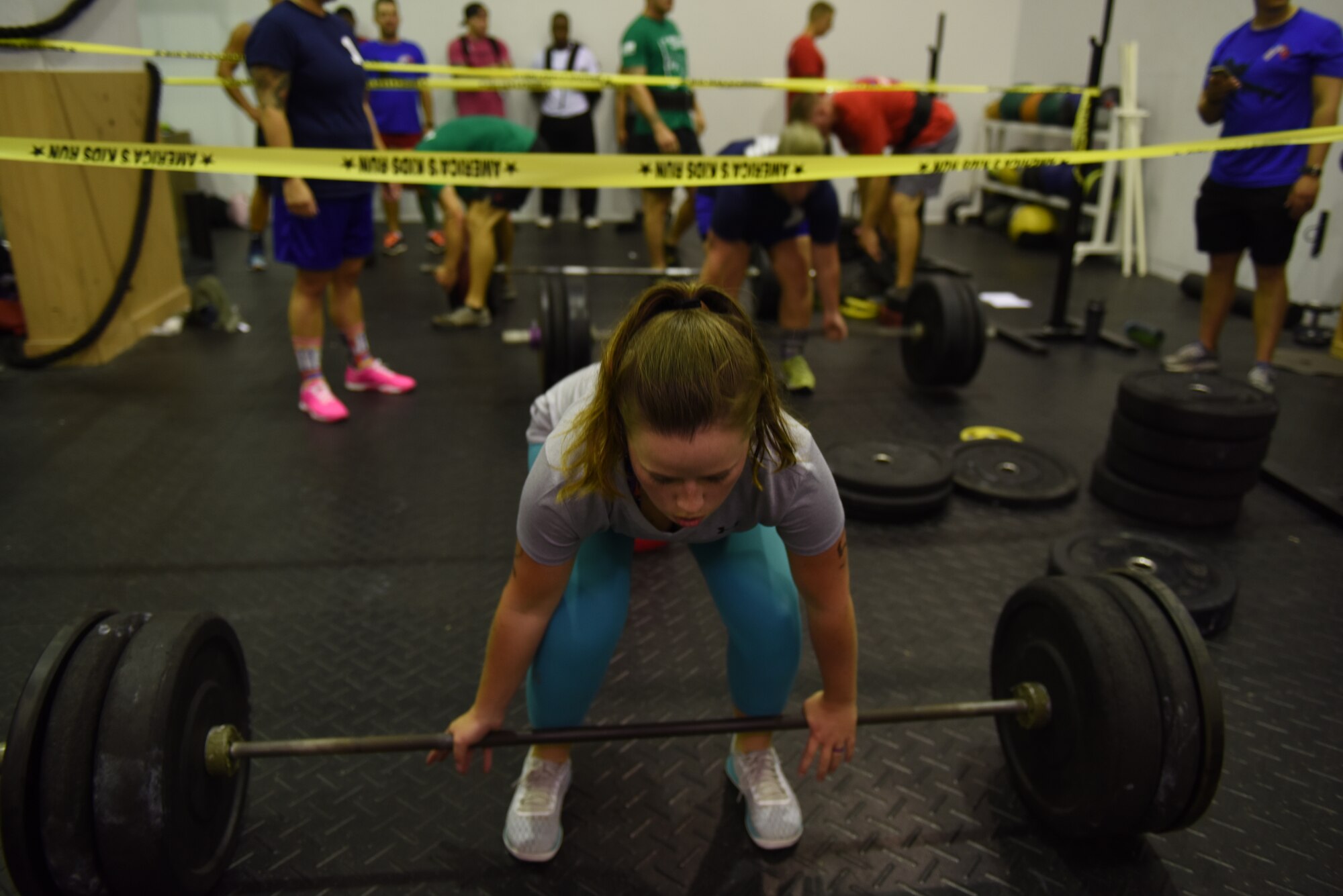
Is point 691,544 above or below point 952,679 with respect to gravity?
above

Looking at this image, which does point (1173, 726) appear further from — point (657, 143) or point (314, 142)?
point (657, 143)

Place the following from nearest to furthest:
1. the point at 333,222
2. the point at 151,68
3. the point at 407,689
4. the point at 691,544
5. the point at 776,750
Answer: the point at 691,544
the point at 776,750
the point at 407,689
the point at 333,222
the point at 151,68

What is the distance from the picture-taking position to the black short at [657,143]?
15.8 feet

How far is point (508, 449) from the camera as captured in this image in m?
2.87

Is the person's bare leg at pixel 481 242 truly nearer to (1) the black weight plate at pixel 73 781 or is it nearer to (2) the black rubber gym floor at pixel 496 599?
(2) the black rubber gym floor at pixel 496 599

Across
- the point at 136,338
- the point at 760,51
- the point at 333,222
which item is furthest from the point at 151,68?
the point at 760,51

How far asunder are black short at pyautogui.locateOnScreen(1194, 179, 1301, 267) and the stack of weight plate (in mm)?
1048

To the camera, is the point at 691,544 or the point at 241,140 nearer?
the point at 691,544

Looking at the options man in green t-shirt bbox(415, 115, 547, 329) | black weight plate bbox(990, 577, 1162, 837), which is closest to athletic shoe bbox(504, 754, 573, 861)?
black weight plate bbox(990, 577, 1162, 837)

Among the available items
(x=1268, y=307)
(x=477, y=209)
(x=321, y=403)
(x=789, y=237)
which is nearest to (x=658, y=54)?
(x=477, y=209)

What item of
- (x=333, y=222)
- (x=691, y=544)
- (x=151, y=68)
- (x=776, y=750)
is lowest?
(x=776, y=750)

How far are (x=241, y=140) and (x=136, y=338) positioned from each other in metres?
3.84

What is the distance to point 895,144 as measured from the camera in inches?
177

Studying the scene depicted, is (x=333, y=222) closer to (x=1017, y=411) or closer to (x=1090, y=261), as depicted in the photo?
(x=1017, y=411)
